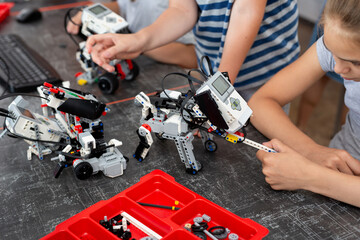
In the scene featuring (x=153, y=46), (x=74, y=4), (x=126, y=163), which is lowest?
(x=74, y=4)

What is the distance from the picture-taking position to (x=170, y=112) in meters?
1.03

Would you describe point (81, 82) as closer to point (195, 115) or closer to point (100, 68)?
point (100, 68)

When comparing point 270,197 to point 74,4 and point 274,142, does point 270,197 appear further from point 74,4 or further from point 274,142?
point 74,4

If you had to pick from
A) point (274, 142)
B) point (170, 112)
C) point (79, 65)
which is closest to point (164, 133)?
point (170, 112)

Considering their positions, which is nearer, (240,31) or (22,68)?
(240,31)

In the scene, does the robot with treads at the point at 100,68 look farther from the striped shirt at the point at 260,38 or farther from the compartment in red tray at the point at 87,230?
the compartment in red tray at the point at 87,230

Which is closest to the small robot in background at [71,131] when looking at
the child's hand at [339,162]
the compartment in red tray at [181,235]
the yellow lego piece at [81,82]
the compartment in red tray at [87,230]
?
the compartment in red tray at [87,230]

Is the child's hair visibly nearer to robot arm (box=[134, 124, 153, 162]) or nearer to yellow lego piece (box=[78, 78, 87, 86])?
robot arm (box=[134, 124, 153, 162])

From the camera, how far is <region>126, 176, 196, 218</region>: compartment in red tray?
3.17ft

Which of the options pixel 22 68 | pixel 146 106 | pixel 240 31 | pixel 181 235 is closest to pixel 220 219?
pixel 181 235

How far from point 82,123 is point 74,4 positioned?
51.0 inches

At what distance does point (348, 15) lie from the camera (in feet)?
2.72

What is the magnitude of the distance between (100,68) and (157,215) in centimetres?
69

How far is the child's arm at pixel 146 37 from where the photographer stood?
4.32 ft
